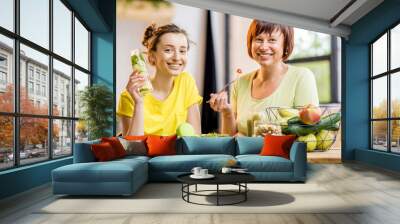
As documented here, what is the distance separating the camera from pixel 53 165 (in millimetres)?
6230

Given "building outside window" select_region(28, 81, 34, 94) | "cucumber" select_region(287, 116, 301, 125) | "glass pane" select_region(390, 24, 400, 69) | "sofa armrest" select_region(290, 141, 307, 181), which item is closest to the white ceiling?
"glass pane" select_region(390, 24, 400, 69)

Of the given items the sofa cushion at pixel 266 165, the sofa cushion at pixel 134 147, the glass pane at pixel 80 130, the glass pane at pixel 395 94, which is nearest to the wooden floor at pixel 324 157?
the glass pane at pixel 395 94

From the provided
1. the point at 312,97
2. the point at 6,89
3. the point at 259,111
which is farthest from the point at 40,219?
the point at 312,97

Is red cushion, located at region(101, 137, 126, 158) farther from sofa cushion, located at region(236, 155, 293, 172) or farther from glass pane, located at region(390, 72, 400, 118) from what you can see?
glass pane, located at region(390, 72, 400, 118)

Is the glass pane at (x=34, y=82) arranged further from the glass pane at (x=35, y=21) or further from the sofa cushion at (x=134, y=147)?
the sofa cushion at (x=134, y=147)

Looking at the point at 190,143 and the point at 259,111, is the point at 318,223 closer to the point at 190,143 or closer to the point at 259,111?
the point at 190,143

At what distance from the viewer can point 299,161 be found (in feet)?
19.4

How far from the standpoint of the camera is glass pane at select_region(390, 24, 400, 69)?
7.80 m

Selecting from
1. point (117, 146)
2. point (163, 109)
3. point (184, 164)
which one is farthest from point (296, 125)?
point (117, 146)

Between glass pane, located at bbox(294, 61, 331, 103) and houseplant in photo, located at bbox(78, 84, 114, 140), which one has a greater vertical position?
glass pane, located at bbox(294, 61, 331, 103)

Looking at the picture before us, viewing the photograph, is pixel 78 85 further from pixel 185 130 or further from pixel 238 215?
pixel 238 215

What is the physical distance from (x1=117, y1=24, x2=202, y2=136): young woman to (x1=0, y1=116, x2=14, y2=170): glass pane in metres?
3.97

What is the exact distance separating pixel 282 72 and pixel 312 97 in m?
0.93

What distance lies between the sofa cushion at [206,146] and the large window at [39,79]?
87.4 inches
